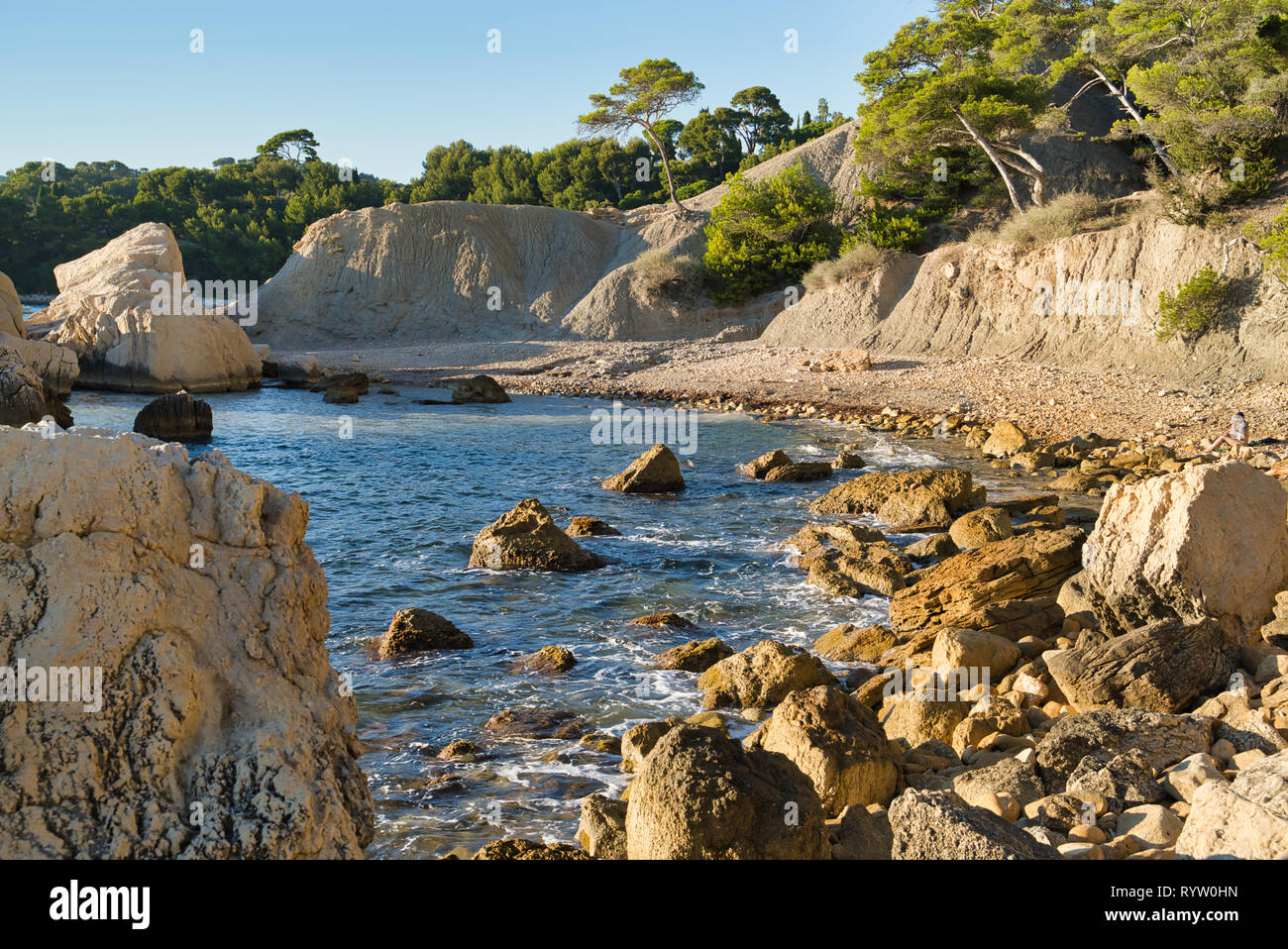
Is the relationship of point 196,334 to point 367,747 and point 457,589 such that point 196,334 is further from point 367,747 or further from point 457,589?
point 367,747

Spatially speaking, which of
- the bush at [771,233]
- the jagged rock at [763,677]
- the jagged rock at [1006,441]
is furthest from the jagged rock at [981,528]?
the bush at [771,233]

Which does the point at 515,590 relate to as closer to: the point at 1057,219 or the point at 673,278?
the point at 1057,219

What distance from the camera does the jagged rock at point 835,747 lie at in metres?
6.65

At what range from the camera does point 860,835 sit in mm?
6031

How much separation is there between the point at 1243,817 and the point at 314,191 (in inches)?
2686

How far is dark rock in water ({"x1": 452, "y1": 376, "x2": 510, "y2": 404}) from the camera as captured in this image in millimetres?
34125

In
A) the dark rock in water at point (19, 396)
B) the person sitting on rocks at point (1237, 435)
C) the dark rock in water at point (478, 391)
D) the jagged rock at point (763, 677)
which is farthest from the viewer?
the dark rock in water at point (478, 391)

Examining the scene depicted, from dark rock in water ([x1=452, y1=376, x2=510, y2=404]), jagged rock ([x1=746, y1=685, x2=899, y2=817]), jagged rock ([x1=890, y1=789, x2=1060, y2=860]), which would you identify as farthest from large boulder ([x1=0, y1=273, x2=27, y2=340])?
jagged rock ([x1=890, y1=789, x2=1060, y2=860])

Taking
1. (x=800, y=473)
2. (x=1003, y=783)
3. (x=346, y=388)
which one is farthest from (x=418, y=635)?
(x=346, y=388)

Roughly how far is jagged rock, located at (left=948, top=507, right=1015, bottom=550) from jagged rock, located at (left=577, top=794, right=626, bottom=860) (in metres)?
8.57

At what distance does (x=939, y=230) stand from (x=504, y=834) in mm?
36535

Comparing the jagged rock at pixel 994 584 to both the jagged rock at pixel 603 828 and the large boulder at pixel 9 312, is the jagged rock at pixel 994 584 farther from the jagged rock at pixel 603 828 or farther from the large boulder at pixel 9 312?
the large boulder at pixel 9 312

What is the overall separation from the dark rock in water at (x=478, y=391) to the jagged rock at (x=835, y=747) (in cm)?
2799

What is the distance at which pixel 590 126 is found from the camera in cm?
4744
